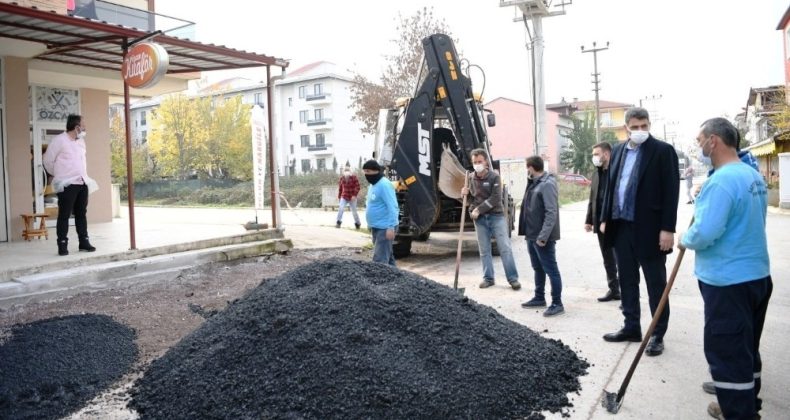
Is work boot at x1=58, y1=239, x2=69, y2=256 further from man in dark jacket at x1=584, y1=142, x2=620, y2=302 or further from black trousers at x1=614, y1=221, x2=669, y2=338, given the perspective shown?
black trousers at x1=614, y1=221, x2=669, y2=338

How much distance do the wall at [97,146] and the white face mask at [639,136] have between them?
11.9 meters

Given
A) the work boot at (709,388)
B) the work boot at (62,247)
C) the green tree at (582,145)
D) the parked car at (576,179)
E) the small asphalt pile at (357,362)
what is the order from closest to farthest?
the small asphalt pile at (357,362)
the work boot at (709,388)
the work boot at (62,247)
the parked car at (576,179)
the green tree at (582,145)

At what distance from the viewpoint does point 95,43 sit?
30.3 feet

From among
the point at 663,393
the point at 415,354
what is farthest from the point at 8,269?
the point at 663,393

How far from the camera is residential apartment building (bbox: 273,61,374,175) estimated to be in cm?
6231

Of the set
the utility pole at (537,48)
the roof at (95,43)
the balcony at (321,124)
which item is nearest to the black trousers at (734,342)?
the roof at (95,43)

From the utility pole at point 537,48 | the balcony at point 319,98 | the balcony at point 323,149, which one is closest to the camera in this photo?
the utility pole at point 537,48

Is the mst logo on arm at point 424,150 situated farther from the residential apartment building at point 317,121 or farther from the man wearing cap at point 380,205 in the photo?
the residential apartment building at point 317,121

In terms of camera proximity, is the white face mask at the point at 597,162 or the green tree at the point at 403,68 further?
the green tree at the point at 403,68

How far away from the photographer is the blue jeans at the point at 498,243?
7.52 m

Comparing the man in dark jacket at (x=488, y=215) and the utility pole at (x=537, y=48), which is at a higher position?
the utility pole at (x=537, y=48)

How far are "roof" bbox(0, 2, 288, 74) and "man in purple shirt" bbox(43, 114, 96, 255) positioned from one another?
4.29 feet

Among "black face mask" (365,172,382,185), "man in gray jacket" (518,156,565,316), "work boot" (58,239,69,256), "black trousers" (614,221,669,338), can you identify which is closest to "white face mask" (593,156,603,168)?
"man in gray jacket" (518,156,565,316)

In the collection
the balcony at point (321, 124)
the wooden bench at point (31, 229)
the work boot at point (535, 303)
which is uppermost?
the balcony at point (321, 124)
